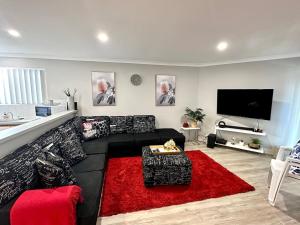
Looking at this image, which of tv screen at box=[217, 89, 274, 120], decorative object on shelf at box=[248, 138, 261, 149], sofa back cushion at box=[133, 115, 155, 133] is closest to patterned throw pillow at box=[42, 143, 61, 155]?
sofa back cushion at box=[133, 115, 155, 133]

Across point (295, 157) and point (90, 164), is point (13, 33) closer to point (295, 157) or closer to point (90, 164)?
point (90, 164)

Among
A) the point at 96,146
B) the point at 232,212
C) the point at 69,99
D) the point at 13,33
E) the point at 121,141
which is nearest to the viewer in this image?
the point at 232,212

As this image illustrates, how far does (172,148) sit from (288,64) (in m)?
3.16

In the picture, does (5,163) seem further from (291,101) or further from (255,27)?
(291,101)

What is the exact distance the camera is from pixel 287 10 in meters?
1.81

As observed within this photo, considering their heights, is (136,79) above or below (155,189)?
above

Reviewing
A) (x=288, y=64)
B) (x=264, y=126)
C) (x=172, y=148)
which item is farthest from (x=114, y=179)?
(x=288, y=64)

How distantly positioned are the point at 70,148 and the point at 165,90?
9.62 feet

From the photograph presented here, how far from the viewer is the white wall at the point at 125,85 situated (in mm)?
3736

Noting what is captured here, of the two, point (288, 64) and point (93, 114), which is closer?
point (288, 64)

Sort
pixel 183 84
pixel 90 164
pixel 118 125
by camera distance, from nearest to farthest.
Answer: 1. pixel 90 164
2. pixel 118 125
3. pixel 183 84

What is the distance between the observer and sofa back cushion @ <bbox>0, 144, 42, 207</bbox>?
1.21 metres

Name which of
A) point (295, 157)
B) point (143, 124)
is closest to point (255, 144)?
point (295, 157)

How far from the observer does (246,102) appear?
368 cm
